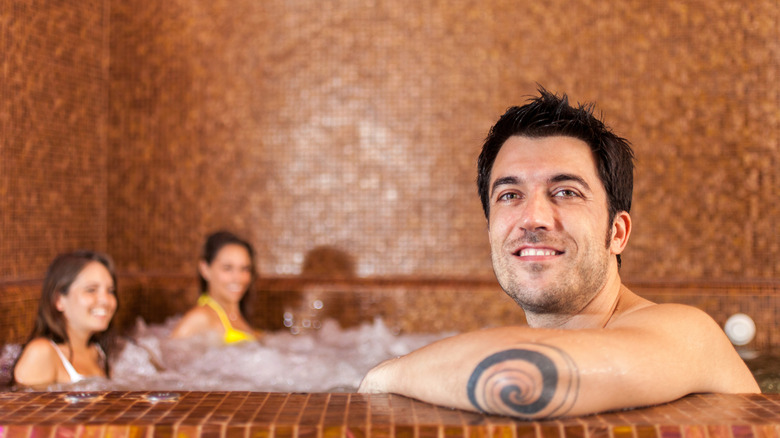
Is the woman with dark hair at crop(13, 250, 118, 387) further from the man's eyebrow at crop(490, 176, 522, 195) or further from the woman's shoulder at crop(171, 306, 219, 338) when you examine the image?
the man's eyebrow at crop(490, 176, 522, 195)

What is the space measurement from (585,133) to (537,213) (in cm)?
25

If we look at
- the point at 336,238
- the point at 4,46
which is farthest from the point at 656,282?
the point at 4,46

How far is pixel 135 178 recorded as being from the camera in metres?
4.56

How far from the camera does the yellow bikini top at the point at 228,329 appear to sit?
3.79 meters

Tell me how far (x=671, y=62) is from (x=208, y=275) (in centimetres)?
314

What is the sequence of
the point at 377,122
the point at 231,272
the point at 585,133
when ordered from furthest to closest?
the point at 377,122 → the point at 231,272 → the point at 585,133

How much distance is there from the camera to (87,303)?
2.92 m

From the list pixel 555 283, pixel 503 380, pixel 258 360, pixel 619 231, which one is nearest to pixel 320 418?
pixel 503 380

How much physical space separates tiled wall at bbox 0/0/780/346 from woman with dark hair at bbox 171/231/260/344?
501 millimetres

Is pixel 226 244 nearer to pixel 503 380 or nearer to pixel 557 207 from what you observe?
pixel 557 207

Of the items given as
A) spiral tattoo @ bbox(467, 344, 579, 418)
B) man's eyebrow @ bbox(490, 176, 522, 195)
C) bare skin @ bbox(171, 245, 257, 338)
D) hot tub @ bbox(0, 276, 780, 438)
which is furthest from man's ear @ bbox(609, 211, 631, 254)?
bare skin @ bbox(171, 245, 257, 338)

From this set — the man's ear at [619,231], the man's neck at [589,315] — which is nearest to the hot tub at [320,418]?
the man's neck at [589,315]

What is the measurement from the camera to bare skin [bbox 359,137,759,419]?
43.1 inches

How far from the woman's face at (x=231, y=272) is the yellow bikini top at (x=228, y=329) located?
62 millimetres
